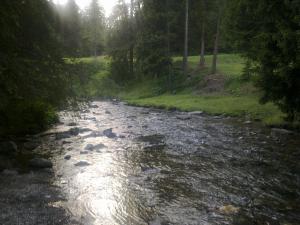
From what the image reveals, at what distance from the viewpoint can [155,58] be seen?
4662 cm

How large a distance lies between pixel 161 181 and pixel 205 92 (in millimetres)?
27379

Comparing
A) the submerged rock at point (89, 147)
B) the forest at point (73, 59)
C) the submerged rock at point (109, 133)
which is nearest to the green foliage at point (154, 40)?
the forest at point (73, 59)

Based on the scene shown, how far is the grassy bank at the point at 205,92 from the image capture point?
2678 cm

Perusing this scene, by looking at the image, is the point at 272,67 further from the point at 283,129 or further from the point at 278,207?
the point at 278,207

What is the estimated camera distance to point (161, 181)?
1223cm

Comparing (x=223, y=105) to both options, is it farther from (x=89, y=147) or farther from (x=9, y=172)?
(x=9, y=172)

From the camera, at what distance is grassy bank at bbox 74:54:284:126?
26781 millimetres

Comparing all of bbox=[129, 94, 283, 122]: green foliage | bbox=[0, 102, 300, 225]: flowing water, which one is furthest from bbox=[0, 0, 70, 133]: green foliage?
bbox=[129, 94, 283, 122]: green foliage

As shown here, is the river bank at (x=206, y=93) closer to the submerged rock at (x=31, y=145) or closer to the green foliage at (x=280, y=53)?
the green foliage at (x=280, y=53)

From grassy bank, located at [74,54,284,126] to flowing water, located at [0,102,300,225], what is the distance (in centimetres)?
368

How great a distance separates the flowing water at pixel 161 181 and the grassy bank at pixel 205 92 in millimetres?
3684

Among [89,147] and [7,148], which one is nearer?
[7,148]

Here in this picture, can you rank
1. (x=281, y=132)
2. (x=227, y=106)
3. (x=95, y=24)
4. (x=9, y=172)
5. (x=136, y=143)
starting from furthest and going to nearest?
(x=95, y=24) → (x=227, y=106) → (x=281, y=132) → (x=136, y=143) → (x=9, y=172)

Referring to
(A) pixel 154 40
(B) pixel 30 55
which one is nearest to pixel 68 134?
(B) pixel 30 55
